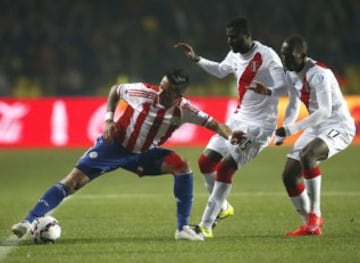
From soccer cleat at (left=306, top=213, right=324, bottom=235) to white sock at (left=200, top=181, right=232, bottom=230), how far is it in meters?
0.87

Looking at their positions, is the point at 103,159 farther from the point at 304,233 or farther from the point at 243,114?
the point at 304,233

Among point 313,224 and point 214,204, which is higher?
point 214,204

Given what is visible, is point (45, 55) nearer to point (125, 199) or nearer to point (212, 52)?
point (212, 52)

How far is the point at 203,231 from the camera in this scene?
9.09 m

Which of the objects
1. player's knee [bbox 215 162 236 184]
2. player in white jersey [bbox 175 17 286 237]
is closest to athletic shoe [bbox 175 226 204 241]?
player in white jersey [bbox 175 17 286 237]

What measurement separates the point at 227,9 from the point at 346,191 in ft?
40.8

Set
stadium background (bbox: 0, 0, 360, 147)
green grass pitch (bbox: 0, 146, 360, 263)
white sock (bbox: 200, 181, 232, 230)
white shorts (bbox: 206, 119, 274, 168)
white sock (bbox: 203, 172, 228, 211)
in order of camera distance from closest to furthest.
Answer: green grass pitch (bbox: 0, 146, 360, 263), white sock (bbox: 200, 181, 232, 230), white shorts (bbox: 206, 119, 274, 168), white sock (bbox: 203, 172, 228, 211), stadium background (bbox: 0, 0, 360, 147)

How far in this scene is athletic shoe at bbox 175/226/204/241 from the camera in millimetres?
8844

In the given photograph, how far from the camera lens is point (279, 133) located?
8789mm

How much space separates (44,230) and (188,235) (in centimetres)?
135

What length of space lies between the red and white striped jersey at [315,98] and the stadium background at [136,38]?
45.1ft

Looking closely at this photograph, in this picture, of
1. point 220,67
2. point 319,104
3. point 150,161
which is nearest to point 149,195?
point 220,67

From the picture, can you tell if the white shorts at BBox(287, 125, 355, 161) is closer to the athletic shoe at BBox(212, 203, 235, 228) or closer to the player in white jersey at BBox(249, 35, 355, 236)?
the player in white jersey at BBox(249, 35, 355, 236)

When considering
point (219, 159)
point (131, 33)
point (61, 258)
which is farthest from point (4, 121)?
point (61, 258)
